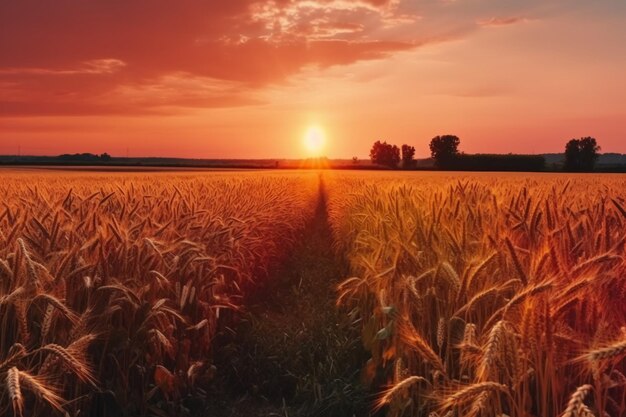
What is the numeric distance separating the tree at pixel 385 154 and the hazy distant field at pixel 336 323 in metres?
117

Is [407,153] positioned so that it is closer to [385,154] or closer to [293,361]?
[385,154]

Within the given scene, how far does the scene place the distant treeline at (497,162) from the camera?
253 ft

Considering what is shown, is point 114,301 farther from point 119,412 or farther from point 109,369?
point 119,412

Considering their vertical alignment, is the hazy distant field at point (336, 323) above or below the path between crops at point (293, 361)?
above

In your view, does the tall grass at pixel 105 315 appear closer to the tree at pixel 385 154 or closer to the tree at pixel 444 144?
→ the tree at pixel 444 144

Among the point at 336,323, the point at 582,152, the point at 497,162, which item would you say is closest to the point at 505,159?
the point at 497,162

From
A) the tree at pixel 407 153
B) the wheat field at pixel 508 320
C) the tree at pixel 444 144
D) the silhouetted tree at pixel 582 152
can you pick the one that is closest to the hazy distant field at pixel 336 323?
the wheat field at pixel 508 320

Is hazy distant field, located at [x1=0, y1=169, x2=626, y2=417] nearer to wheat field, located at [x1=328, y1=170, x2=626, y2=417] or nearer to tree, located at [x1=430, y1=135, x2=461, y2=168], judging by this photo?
wheat field, located at [x1=328, y1=170, x2=626, y2=417]

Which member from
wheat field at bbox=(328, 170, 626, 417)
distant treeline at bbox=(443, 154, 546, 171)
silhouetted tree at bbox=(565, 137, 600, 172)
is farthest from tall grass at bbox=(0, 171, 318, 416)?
silhouetted tree at bbox=(565, 137, 600, 172)

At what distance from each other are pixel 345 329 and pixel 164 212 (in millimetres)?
2402

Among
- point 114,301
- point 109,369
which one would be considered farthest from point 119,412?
point 114,301

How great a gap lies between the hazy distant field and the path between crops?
2 centimetres

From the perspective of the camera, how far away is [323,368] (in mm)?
5105

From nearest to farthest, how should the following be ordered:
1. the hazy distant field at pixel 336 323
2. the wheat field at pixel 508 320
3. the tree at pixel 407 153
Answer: the wheat field at pixel 508 320
the hazy distant field at pixel 336 323
the tree at pixel 407 153
